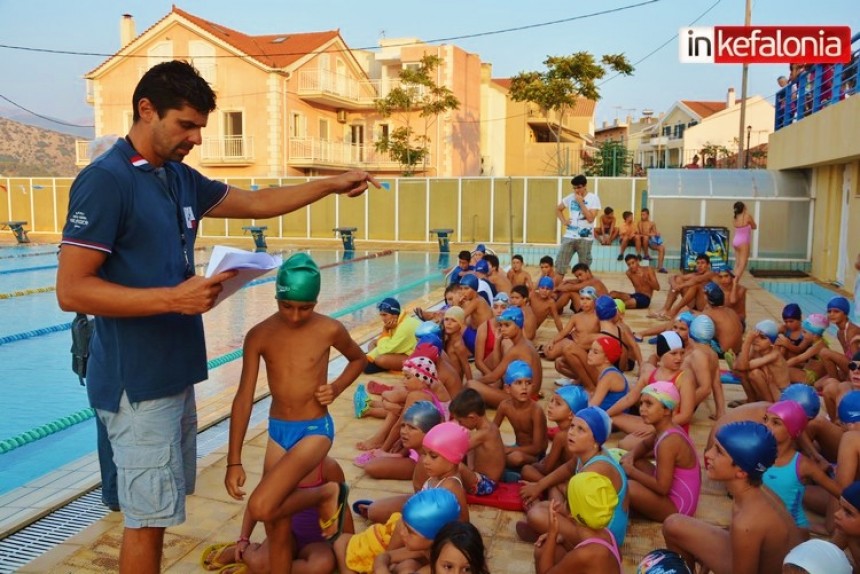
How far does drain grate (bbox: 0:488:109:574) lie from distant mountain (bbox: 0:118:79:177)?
105 meters

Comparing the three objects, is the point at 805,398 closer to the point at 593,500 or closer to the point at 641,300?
the point at 593,500

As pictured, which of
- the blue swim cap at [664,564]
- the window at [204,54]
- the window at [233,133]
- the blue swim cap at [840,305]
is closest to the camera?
the blue swim cap at [664,564]

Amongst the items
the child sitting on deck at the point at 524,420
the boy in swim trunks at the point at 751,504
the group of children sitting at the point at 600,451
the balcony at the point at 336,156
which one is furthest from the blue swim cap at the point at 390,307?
the balcony at the point at 336,156

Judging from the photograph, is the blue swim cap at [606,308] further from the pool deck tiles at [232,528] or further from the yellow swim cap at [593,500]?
the yellow swim cap at [593,500]

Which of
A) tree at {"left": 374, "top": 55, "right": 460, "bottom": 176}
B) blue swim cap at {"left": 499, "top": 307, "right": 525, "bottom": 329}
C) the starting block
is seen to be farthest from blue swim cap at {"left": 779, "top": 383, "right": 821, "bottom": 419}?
tree at {"left": 374, "top": 55, "right": 460, "bottom": 176}

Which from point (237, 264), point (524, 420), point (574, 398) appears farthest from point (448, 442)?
point (237, 264)

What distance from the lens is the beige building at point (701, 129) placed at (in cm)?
4975

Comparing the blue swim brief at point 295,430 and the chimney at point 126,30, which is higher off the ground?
the chimney at point 126,30

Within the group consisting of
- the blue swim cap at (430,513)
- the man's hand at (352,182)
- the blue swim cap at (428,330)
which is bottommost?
the blue swim cap at (430,513)

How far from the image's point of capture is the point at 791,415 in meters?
4.20

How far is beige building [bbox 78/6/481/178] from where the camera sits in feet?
109

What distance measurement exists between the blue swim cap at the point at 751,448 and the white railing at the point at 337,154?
31449 millimetres

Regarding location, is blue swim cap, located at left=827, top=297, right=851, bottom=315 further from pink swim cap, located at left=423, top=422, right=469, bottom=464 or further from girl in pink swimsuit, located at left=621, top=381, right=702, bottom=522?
pink swim cap, located at left=423, top=422, right=469, bottom=464

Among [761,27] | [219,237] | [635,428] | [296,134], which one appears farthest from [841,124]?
[296,134]
